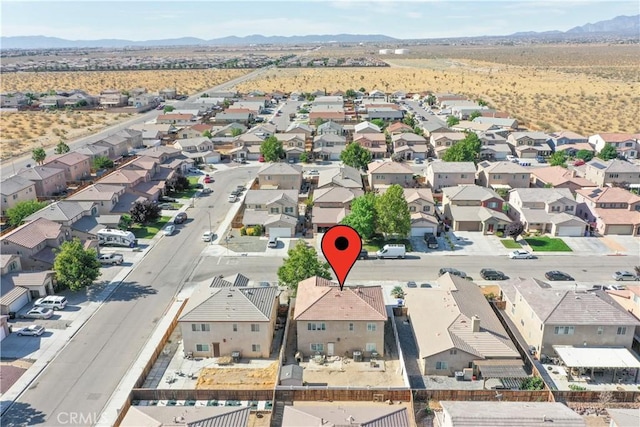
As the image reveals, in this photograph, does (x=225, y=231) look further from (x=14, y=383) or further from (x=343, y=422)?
(x=343, y=422)

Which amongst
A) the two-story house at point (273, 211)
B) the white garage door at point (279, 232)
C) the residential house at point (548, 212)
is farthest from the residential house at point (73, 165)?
the residential house at point (548, 212)

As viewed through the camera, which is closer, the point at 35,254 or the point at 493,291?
the point at 493,291

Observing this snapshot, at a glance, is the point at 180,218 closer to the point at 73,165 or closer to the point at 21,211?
the point at 21,211

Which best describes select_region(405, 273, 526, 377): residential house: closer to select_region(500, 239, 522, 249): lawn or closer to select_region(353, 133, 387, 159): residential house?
select_region(500, 239, 522, 249): lawn

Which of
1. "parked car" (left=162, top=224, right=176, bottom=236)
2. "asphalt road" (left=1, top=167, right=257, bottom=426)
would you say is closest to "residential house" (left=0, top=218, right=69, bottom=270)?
"asphalt road" (left=1, top=167, right=257, bottom=426)

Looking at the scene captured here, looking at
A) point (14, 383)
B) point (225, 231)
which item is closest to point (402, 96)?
point (225, 231)

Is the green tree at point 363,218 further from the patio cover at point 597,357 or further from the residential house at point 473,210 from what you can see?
the patio cover at point 597,357

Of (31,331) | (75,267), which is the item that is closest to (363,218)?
(75,267)
